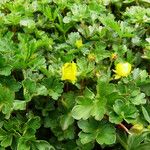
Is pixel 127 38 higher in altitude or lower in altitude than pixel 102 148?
higher

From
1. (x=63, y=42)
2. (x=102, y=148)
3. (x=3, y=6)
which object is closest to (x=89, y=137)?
(x=102, y=148)

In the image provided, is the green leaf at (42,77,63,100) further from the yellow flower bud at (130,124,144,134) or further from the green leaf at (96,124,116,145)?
the yellow flower bud at (130,124,144,134)

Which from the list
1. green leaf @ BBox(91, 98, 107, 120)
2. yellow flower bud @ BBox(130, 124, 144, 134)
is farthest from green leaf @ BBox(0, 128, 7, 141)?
yellow flower bud @ BBox(130, 124, 144, 134)

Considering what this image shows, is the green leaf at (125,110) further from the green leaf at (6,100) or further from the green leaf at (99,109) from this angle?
the green leaf at (6,100)

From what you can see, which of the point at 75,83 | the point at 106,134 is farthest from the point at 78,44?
the point at 106,134

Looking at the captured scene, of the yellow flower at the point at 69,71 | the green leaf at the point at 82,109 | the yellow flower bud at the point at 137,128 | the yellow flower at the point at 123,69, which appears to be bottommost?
the yellow flower bud at the point at 137,128

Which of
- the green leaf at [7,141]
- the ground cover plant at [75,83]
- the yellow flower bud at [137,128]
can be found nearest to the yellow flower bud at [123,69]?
the ground cover plant at [75,83]

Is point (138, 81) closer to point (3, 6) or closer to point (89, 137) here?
point (89, 137)

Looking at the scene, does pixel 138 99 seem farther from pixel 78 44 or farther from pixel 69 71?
pixel 78 44
